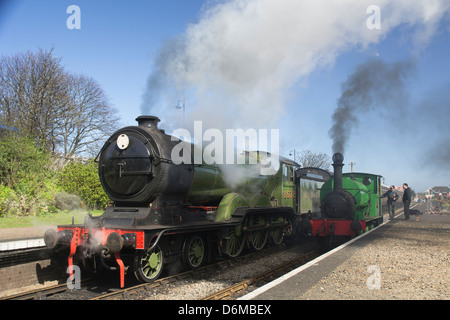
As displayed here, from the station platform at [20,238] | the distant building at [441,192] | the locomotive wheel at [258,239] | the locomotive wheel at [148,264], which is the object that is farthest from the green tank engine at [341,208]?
the distant building at [441,192]

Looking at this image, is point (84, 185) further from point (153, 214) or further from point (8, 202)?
point (153, 214)

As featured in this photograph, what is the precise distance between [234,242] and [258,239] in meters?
1.50

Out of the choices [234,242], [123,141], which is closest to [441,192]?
[234,242]

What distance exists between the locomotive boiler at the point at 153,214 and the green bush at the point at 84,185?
36.9 ft

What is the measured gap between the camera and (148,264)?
6.95 meters

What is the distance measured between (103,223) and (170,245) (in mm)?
1440

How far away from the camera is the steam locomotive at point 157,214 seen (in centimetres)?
659

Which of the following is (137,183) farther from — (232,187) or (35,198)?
(35,198)

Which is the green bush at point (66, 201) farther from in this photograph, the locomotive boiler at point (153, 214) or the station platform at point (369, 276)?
the station platform at point (369, 276)

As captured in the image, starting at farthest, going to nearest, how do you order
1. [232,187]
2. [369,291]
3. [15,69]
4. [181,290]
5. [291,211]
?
[15,69] → [291,211] → [232,187] → [181,290] → [369,291]

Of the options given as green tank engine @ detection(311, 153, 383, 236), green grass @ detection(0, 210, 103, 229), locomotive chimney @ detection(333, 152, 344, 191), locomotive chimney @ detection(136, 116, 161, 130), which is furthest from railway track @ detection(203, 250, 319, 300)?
green grass @ detection(0, 210, 103, 229)
